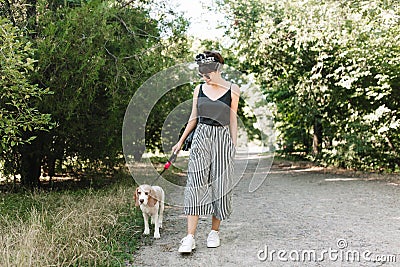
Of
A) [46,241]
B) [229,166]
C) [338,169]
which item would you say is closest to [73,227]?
[46,241]

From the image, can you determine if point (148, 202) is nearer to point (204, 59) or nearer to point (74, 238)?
point (74, 238)

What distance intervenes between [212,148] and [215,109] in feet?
1.31

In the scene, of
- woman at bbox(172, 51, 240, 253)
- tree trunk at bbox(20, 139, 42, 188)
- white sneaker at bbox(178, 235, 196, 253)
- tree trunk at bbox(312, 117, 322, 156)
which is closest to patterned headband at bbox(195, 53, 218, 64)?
woman at bbox(172, 51, 240, 253)

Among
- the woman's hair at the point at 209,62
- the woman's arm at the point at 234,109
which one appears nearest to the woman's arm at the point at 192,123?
the woman's hair at the point at 209,62

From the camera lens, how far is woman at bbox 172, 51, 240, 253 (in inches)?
176

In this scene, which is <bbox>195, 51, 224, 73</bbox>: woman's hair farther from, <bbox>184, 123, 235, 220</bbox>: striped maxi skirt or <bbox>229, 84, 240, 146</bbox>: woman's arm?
<bbox>184, 123, 235, 220</bbox>: striped maxi skirt

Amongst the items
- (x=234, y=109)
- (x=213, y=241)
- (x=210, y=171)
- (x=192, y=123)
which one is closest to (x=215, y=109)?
(x=234, y=109)

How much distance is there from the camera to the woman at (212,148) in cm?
446

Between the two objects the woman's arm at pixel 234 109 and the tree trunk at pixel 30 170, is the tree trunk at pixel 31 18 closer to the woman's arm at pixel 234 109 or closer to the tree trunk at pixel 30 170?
the tree trunk at pixel 30 170

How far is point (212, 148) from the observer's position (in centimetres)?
453

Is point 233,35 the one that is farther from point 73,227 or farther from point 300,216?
point 73,227

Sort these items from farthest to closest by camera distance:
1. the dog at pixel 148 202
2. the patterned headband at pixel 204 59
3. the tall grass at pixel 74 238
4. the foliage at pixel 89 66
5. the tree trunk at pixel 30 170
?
the tree trunk at pixel 30 170 < the foliage at pixel 89 66 < the dog at pixel 148 202 < the patterned headband at pixel 204 59 < the tall grass at pixel 74 238

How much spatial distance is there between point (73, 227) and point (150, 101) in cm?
366

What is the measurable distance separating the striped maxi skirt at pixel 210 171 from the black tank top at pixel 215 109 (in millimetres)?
65
